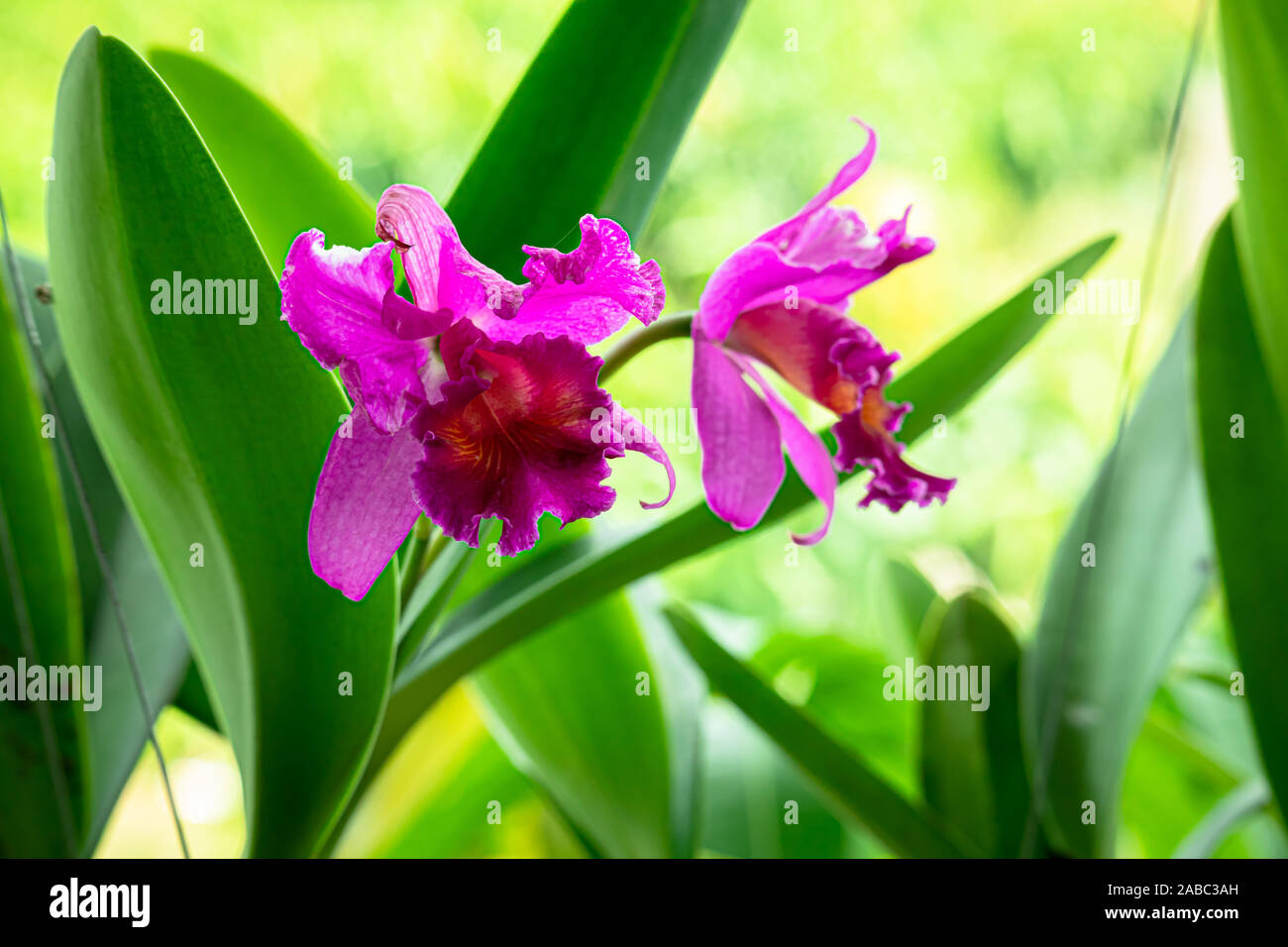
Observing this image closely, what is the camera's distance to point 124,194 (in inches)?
12.7

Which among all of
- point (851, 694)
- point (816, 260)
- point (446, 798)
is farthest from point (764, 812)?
point (816, 260)

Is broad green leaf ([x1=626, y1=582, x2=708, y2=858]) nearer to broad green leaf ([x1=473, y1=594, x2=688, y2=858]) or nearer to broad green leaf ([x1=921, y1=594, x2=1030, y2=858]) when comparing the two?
broad green leaf ([x1=473, y1=594, x2=688, y2=858])

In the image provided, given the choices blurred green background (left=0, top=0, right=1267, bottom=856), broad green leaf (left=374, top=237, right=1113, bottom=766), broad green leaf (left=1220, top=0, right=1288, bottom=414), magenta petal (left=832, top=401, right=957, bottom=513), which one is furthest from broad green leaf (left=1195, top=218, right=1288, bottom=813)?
blurred green background (left=0, top=0, right=1267, bottom=856)

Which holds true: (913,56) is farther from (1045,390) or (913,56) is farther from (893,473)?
(893,473)

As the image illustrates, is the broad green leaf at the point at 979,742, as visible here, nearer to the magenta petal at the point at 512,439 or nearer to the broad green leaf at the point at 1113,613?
the broad green leaf at the point at 1113,613

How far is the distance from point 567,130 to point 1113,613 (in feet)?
1.45

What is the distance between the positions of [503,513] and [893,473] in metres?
0.16

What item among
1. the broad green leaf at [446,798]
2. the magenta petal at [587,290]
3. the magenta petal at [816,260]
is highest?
the magenta petal at [816,260]

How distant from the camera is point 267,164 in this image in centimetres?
44

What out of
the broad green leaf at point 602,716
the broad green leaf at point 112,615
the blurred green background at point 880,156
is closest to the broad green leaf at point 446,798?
the broad green leaf at point 602,716

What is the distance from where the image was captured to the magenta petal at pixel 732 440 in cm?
36

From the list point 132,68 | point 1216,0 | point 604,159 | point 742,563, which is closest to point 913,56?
point 742,563

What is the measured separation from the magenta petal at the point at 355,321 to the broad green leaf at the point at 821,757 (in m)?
0.28
